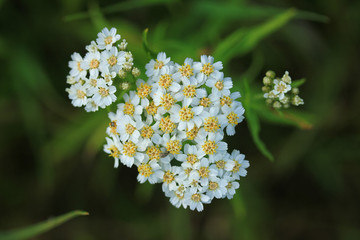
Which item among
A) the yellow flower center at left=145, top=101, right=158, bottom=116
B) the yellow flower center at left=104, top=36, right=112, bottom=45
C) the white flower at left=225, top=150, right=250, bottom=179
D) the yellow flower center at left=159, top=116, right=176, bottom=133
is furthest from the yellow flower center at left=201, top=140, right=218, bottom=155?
the yellow flower center at left=104, top=36, right=112, bottom=45

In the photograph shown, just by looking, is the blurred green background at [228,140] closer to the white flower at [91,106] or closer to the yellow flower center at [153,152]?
the white flower at [91,106]

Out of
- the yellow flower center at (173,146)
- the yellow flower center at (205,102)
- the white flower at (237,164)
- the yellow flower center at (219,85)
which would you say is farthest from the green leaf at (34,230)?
the yellow flower center at (219,85)

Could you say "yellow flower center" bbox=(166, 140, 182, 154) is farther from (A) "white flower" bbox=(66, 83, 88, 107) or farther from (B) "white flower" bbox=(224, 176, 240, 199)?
(A) "white flower" bbox=(66, 83, 88, 107)

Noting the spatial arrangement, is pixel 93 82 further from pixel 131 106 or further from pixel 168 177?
A: pixel 168 177

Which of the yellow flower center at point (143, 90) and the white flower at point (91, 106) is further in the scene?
the white flower at point (91, 106)

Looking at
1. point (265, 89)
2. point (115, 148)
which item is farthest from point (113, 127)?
point (265, 89)

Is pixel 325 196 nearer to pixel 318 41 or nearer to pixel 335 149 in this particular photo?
pixel 335 149
